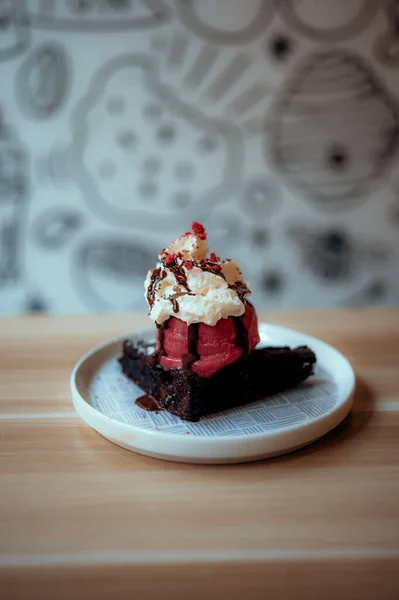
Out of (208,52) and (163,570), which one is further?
Result: (208,52)

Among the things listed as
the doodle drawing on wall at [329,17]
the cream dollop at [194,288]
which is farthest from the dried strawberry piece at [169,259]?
the doodle drawing on wall at [329,17]

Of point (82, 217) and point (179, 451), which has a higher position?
point (82, 217)

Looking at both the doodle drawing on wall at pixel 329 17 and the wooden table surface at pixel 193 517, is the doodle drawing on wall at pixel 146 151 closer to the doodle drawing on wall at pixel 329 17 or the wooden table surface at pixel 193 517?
the doodle drawing on wall at pixel 329 17

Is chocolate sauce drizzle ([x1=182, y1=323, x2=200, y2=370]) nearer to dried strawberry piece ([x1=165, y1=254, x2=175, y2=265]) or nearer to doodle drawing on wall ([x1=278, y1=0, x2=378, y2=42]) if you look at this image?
dried strawberry piece ([x1=165, y1=254, x2=175, y2=265])

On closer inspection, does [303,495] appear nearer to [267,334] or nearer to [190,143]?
[267,334]

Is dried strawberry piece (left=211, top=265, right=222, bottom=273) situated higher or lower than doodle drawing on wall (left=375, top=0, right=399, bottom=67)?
lower

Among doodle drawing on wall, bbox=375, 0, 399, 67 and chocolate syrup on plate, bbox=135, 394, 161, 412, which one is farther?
doodle drawing on wall, bbox=375, 0, 399, 67

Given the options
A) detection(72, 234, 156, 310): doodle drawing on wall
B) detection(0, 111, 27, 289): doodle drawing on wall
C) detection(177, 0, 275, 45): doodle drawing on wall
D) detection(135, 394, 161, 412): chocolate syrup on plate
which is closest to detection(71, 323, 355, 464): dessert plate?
detection(135, 394, 161, 412): chocolate syrup on plate

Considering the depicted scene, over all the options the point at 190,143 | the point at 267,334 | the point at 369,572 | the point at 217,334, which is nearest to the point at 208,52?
the point at 190,143
